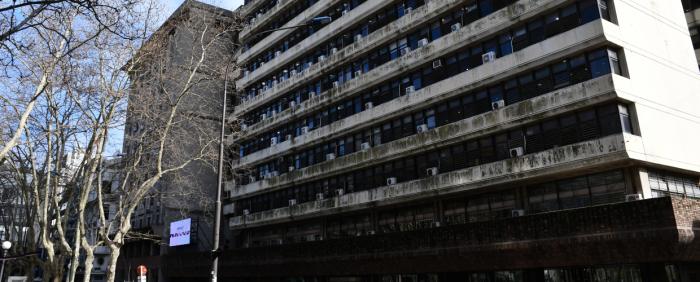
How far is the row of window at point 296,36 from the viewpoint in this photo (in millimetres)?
35697

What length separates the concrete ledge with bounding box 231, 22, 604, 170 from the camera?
865 inches

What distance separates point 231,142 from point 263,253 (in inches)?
455

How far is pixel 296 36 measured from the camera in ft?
132

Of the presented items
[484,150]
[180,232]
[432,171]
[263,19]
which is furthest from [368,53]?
[180,232]

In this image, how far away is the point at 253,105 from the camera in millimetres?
42875

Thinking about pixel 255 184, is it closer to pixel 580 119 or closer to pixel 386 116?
pixel 386 116

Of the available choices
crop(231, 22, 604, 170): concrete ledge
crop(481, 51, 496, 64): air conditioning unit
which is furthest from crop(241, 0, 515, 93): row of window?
crop(481, 51, 496, 64): air conditioning unit

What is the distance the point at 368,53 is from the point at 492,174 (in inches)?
502

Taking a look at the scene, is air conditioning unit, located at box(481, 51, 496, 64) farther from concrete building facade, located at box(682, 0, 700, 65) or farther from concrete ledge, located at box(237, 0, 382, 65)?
concrete building facade, located at box(682, 0, 700, 65)

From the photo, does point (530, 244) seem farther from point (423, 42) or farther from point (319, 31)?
point (319, 31)

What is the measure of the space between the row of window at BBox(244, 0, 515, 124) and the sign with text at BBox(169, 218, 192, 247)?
11.5 meters

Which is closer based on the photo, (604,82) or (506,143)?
(604,82)

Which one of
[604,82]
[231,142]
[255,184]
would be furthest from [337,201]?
[604,82]

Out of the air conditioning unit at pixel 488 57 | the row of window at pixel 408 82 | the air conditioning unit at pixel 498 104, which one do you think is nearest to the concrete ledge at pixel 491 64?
the air conditioning unit at pixel 488 57
